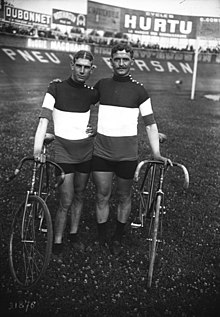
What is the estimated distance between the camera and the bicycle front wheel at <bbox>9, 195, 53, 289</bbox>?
2516 mm

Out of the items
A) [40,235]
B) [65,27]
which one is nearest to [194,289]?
[40,235]

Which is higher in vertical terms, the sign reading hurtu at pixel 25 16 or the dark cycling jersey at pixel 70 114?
the sign reading hurtu at pixel 25 16

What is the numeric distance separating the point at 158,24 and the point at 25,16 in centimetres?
128

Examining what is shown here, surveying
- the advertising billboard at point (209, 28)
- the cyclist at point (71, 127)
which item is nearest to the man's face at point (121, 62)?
the cyclist at point (71, 127)

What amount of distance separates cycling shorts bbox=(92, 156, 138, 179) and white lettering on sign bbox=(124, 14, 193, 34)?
4.74 feet

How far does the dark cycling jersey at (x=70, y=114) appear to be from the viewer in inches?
110

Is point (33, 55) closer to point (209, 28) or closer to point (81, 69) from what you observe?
point (81, 69)

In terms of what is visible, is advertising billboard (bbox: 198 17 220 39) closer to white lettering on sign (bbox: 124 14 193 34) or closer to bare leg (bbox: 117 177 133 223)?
white lettering on sign (bbox: 124 14 193 34)

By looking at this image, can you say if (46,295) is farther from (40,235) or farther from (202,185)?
(202,185)

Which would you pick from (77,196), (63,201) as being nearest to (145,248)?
(77,196)

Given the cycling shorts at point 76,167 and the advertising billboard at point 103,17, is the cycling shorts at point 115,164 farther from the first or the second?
the advertising billboard at point 103,17

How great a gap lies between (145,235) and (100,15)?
2153 millimetres

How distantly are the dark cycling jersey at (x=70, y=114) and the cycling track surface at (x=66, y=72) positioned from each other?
70cm

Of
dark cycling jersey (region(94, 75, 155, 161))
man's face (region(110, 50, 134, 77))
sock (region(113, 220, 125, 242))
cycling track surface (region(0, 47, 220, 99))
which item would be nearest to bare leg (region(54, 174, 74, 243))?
dark cycling jersey (region(94, 75, 155, 161))
